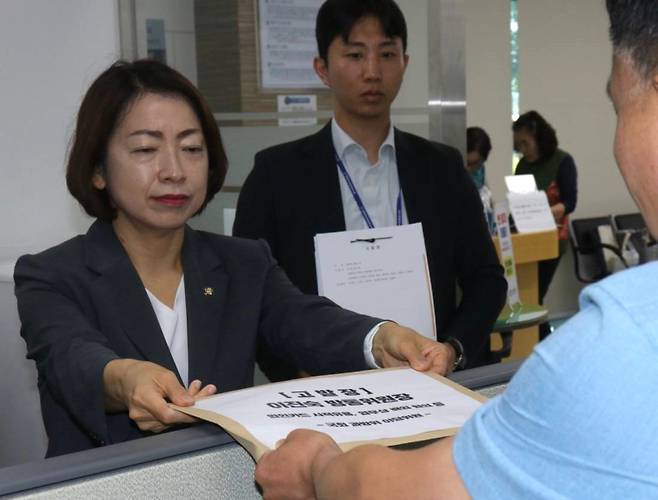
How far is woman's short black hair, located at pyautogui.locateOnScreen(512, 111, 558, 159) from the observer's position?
812 cm

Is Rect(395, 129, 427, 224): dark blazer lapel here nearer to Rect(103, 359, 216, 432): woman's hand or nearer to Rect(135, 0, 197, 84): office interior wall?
Rect(135, 0, 197, 84): office interior wall

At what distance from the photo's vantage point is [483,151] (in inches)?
289

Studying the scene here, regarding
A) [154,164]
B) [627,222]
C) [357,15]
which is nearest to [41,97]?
[357,15]

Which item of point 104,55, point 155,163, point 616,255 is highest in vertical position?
point 104,55

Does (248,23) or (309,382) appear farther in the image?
(248,23)

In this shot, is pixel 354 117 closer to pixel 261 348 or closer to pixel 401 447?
pixel 261 348

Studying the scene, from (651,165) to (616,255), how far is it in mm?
8272

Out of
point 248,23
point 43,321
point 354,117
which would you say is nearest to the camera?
point 43,321

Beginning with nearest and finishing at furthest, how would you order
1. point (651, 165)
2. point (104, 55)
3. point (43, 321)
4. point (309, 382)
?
point (651, 165) < point (309, 382) < point (43, 321) < point (104, 55)

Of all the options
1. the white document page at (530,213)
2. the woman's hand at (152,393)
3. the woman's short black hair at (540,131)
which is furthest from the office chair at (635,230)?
the woman's hand at (152,393)

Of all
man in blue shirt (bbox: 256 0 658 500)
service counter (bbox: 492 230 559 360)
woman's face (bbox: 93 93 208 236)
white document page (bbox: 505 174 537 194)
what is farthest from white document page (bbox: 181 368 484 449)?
white document page (bbox: 505 174 537 194)

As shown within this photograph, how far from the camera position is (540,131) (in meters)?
8.14

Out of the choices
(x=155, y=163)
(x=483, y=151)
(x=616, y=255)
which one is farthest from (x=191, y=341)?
(x=616, y=255)

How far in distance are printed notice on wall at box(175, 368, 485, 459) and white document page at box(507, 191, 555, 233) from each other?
511cm
